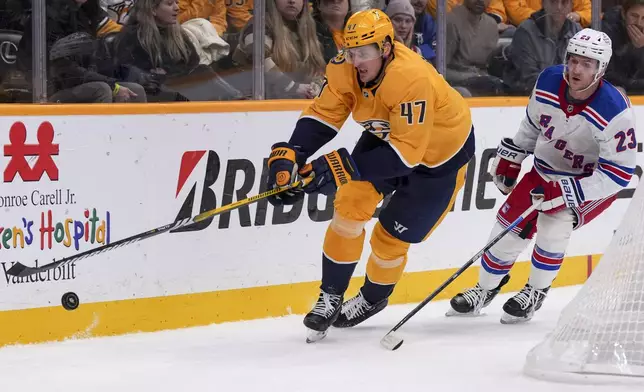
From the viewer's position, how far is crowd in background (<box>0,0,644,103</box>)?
14.6 ft

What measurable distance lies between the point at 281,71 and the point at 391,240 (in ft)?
3.41

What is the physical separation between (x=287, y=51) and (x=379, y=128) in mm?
928

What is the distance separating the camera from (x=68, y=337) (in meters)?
4.49

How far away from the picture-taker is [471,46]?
577 centimetres

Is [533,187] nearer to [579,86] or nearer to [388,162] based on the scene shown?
[579,86]

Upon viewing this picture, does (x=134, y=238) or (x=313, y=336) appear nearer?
(x=134, y=238)

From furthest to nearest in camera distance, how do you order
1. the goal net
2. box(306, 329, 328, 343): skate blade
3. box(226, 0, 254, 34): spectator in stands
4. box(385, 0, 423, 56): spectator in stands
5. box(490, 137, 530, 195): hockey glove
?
box(385, 0, 423, 56): spectator in stands, box(226, 0, 254, 34): spectator in stands, box(490, 137, 530, 195): hockey glove, box(306, 329, 328, 343): skate blade, the goal net

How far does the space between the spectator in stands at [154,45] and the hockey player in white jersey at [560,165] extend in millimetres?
1380

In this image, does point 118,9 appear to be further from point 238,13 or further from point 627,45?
point 627,45

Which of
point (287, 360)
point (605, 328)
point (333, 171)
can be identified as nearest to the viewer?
point (605, 328)

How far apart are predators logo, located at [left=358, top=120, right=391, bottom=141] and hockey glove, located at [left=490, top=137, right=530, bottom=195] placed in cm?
67

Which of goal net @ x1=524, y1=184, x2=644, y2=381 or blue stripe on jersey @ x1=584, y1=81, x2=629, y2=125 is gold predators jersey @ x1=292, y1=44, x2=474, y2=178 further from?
goal net @ x1=524, y1=184, x2=644, y2=381

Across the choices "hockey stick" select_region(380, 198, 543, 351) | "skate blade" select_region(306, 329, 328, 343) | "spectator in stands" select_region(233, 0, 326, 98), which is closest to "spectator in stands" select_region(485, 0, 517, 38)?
"spectator in stands" select_region(233, 0, 326, 98)

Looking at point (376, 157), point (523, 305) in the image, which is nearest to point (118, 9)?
point (376, 157)
